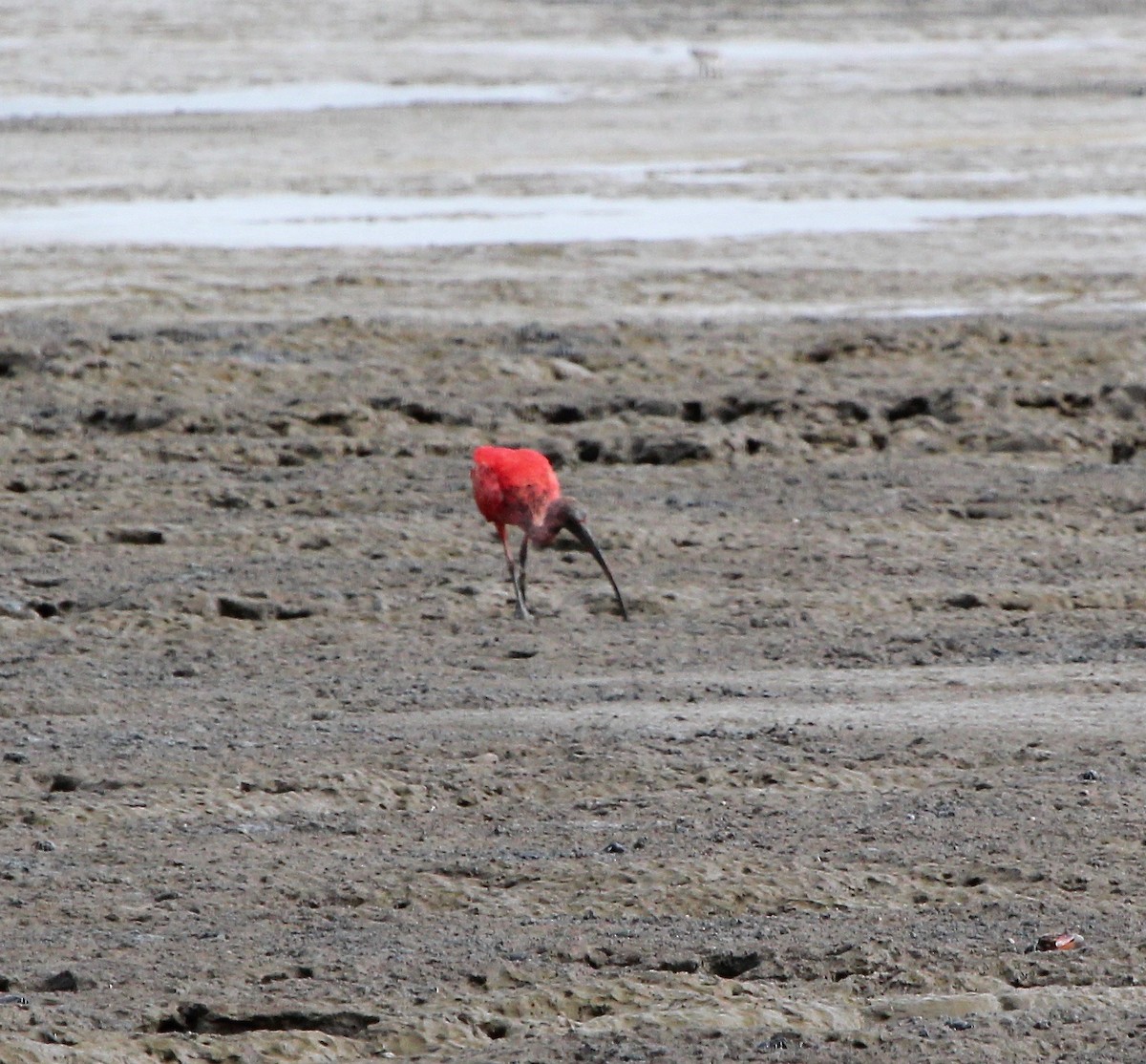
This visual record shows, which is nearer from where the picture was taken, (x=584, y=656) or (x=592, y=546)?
(x=584, y=656)

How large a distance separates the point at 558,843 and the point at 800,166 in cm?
1653

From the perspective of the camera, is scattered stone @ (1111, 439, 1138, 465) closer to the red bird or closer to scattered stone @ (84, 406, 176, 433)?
the red bird

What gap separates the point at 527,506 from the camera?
8.52 meters

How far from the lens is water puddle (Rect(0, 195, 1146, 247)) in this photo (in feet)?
58.2

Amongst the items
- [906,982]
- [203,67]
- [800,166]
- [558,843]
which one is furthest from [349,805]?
[203,67]

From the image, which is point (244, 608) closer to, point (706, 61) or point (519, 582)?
point (519, 582)

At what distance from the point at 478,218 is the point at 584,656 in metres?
11.3

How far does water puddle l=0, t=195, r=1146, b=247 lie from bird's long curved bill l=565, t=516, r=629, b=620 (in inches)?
356

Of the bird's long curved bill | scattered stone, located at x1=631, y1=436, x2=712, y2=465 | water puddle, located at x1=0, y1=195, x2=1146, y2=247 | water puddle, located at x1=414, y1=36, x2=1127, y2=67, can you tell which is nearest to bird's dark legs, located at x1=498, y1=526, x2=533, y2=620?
the bird's long curved bill

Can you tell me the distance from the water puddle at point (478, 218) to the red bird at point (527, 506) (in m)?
8.95

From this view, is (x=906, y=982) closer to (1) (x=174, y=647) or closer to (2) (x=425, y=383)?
(1) (x=174, y=647)

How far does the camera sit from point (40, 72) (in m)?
29.6

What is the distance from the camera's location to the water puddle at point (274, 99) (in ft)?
85.6

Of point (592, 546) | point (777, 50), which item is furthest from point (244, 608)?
point (777, 50)
